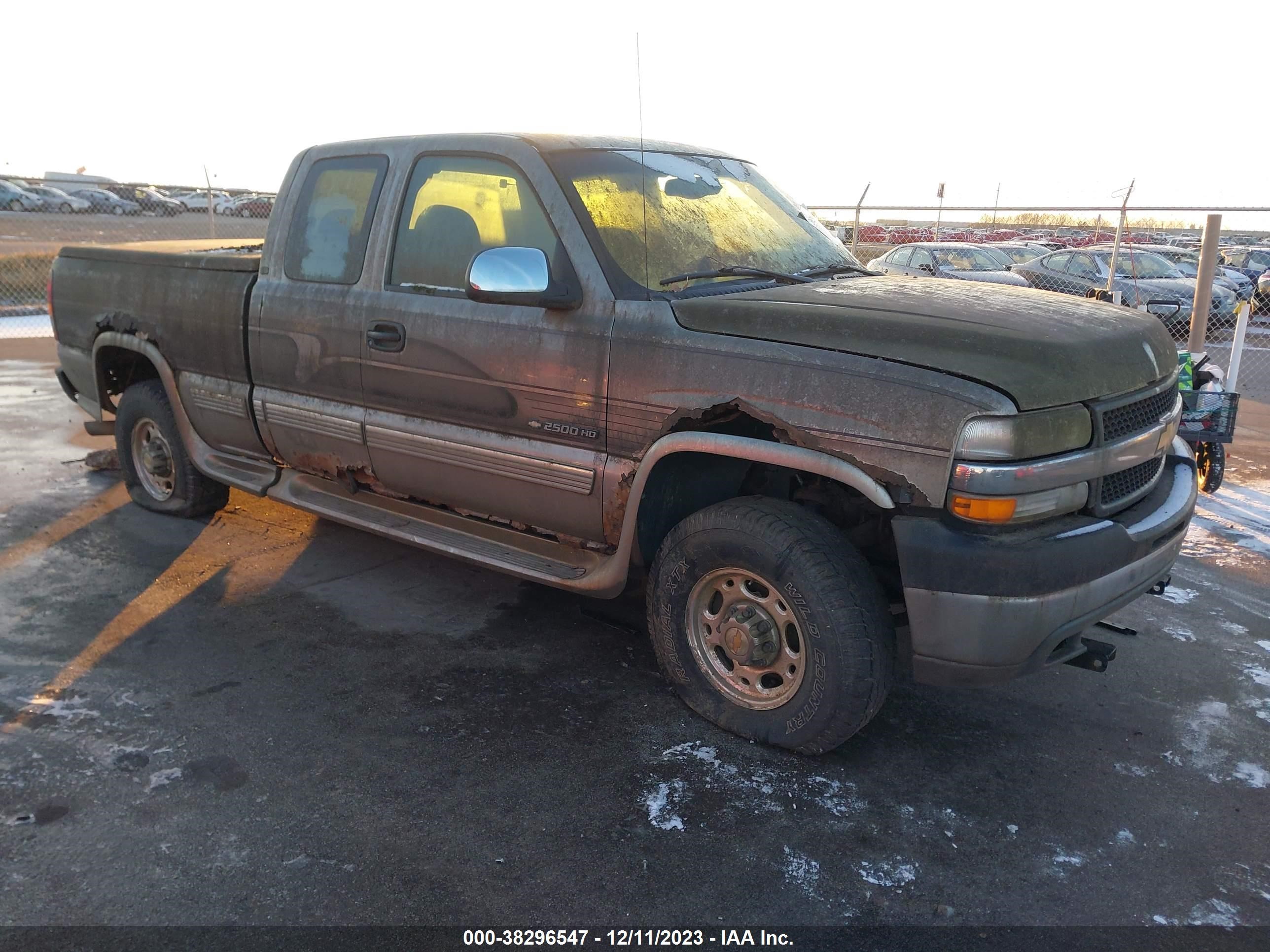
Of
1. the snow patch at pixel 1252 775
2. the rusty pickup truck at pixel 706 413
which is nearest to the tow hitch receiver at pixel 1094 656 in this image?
the rusty pickup truck at pixel 706 413

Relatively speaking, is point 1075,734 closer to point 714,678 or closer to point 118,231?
point 714,678

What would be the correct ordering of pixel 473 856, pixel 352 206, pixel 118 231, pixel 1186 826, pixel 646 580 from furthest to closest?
pixel 118 231
pixel 352 206
pixel 646 580
pixel 1186 826
pixel 473 856

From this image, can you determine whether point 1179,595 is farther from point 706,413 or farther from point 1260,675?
point 706,413

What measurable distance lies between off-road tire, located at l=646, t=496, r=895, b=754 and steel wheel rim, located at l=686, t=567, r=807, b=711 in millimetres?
31

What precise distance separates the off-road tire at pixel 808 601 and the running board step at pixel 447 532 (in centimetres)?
52

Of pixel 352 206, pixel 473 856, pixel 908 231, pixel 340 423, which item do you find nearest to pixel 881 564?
pixel 473 856

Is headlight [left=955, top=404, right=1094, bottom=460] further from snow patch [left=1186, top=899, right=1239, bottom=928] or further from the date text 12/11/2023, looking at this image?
the date text 12/11/2023

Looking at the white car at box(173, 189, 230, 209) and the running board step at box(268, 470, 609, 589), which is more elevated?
the white car at box(173, 189, 230, 209)

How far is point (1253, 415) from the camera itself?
955 cm

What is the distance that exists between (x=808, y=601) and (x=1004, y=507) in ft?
2.25

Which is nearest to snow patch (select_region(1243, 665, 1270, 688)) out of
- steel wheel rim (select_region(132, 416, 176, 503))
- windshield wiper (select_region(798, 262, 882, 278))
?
windshield wiper (select_region(798, 262, 882, 278))

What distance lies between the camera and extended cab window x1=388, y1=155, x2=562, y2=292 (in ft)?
13.1

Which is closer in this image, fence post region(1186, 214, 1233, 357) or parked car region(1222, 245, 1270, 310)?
fence post region(1186, 214, 1233, 357)

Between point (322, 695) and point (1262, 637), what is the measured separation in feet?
13.5
